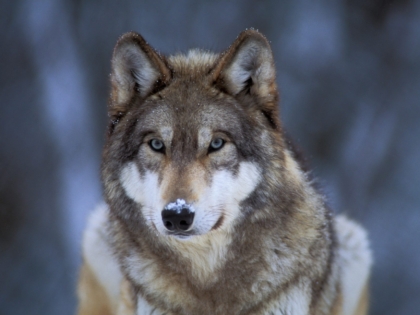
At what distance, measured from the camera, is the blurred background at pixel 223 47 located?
7941mm

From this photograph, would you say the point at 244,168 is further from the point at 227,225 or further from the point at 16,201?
the point at 16,201

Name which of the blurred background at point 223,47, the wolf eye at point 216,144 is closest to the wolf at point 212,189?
the wolf eye at point 216,144

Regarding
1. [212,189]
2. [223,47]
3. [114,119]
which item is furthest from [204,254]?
[223,47]

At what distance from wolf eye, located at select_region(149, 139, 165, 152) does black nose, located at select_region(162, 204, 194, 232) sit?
0.49m

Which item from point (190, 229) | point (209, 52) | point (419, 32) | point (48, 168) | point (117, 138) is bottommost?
point (48, 168)

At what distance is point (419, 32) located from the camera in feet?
27.3

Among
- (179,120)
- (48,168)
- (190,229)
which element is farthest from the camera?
(48,168)

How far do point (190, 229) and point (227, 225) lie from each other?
1.44ft

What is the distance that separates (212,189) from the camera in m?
3.47

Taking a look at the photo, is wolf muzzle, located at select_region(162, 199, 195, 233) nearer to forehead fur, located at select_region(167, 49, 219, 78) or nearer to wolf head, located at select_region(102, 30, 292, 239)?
wolf head, located at select_region(102, 30, 292, 239)

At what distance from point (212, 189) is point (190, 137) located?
0.35 m

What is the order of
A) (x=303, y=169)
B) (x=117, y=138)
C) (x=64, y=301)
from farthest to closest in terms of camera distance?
(x=64, y=301)
(x=303, y=169)
(x=117, y=138)

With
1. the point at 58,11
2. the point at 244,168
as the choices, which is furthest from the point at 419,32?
the point at 244,168

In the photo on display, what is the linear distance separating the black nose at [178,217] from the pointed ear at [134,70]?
98 centimetres
